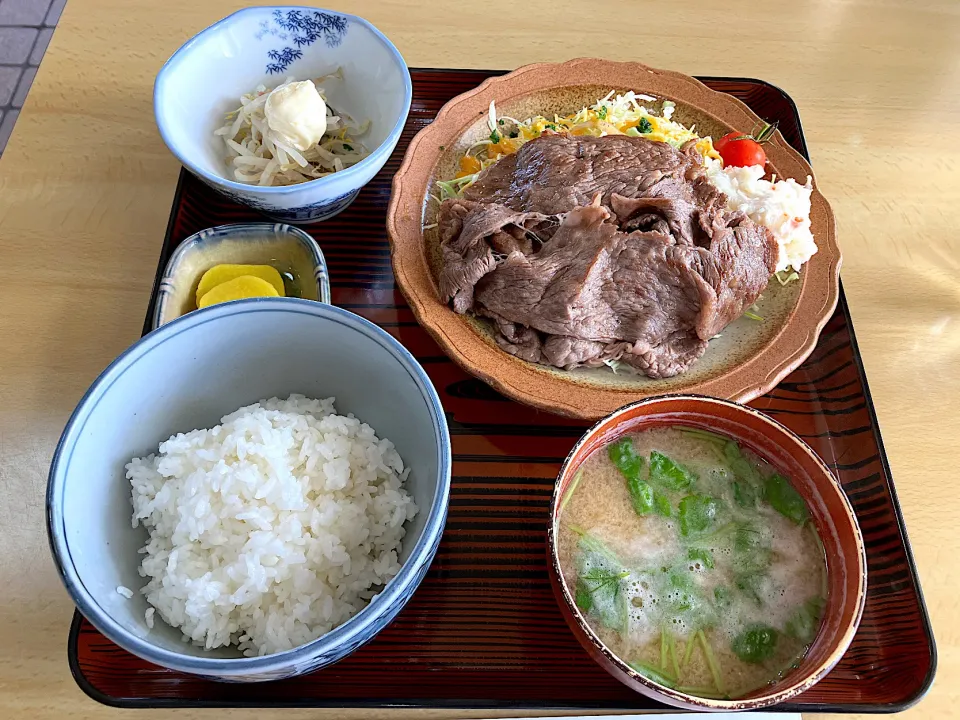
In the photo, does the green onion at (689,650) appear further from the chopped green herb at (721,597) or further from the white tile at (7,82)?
the white tile at (7,82)

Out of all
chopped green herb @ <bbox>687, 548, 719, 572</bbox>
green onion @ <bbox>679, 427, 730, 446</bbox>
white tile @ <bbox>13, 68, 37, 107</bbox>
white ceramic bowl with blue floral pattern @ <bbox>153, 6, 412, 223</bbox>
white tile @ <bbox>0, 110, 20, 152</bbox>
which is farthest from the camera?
white tile @ <bbox>13, 68, 37, 107</bbox>

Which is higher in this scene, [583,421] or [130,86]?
[130,86]

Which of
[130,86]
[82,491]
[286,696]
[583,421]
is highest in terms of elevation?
[130,86]

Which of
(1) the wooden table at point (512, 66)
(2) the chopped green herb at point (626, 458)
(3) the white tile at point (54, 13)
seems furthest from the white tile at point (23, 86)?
(2) the chopped green herb at point (626, 458)

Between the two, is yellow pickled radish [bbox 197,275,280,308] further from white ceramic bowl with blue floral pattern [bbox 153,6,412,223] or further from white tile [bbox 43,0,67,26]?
white tile [bbox 43,0,67,26]

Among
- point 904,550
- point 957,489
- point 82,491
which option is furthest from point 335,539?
point 957,489

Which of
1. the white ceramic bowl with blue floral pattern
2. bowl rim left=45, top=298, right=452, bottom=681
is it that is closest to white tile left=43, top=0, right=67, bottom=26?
the white ceramic bowl with blue floral pattern

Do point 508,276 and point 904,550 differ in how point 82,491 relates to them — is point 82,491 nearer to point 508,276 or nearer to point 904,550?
point 508,276
